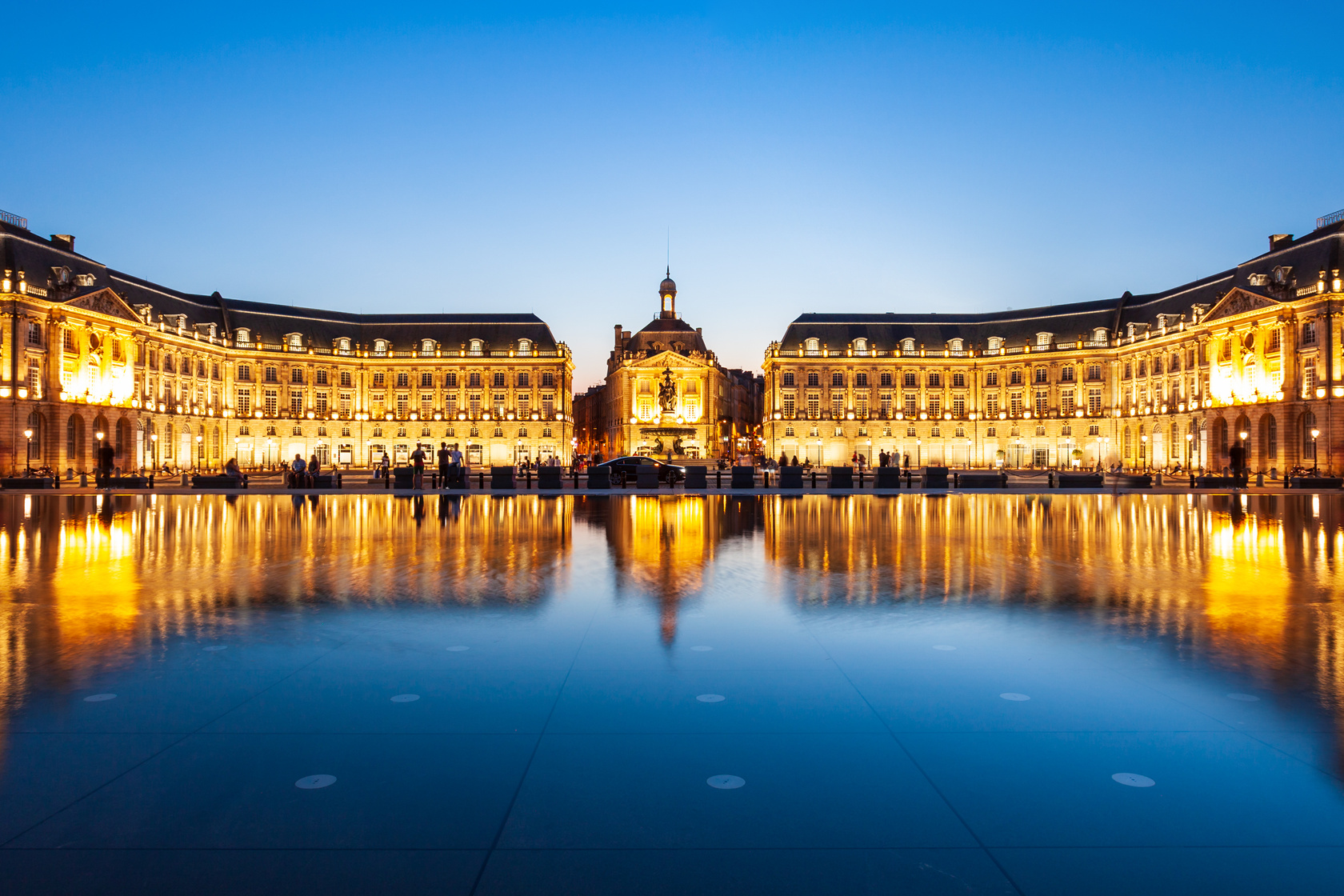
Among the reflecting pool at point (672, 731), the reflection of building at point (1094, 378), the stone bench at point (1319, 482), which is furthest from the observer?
the reflection of building at point (1094, 378)

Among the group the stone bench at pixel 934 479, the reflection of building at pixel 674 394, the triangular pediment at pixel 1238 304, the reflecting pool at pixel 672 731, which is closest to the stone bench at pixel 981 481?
the stone bench at pixel 934 479

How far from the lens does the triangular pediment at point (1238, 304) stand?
55750 mm

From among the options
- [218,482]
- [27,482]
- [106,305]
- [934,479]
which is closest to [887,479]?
[934,479]

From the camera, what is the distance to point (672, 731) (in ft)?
16.4

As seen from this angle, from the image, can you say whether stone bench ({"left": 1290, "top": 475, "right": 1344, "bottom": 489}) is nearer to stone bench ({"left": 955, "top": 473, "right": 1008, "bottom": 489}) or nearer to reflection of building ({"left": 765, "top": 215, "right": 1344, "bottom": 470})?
stone bench ({"left": 955, "top": 473, "right": 1008, "bottom": 489})

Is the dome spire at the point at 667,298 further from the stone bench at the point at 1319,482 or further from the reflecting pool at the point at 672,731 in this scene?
the reflecting pool at the point at 672,731

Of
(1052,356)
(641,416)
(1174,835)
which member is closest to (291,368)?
(641,416)

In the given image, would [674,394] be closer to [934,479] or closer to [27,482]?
[934,479]

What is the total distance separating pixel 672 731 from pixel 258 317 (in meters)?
89.2

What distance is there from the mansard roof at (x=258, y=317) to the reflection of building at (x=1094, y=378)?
104 ft

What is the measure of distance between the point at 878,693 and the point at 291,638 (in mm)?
5328

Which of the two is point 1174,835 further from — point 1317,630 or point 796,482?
point 796,482

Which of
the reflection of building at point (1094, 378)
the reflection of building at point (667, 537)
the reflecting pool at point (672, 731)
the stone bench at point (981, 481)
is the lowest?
the reflecting pool at point (672, 731)

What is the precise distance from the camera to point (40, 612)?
8.59 meters
